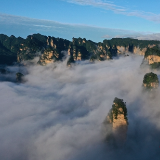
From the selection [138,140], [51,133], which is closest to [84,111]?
[51,133]

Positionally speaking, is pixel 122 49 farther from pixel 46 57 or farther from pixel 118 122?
pixel 118 122

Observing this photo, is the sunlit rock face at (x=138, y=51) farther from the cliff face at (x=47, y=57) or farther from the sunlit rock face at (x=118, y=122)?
the sunlit rock face at (x=118, y=122)

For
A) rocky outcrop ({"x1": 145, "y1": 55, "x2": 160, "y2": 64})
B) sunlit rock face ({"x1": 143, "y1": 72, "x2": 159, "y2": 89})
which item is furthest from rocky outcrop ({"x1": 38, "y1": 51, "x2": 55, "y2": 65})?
sunlit rock face ({"x1": 143, "y1": 72, "x2": 159, "y2": 89})

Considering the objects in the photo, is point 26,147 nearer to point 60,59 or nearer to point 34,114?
point 34,114

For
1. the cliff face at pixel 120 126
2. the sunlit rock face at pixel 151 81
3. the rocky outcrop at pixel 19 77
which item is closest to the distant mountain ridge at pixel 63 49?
the rocky outcrop at pixel 19 77

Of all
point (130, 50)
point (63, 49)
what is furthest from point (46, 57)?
point (130, 50)

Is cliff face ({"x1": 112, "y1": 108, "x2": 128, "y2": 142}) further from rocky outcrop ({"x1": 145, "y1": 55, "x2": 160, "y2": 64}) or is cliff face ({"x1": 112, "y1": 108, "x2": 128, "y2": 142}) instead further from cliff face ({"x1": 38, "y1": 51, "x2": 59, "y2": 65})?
cliff face ({"x1": 38, "y1": 51, "x2": 59, "y2": 65})
